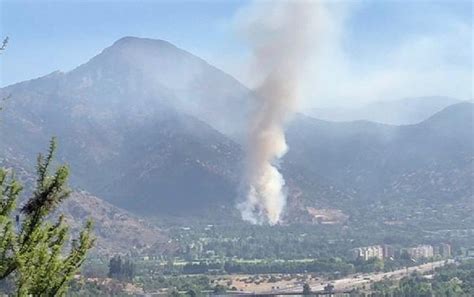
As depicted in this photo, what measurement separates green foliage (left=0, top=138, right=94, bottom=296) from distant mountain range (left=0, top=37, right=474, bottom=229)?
100320 millimetres

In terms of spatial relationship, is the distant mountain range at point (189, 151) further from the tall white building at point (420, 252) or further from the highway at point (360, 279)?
the highway at point (360, 279)

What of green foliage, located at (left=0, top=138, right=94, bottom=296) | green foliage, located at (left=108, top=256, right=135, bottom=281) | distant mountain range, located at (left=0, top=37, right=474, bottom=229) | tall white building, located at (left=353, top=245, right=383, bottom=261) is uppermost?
distant mountain range, located at (left=0, top=37, right=474, bottom=229)

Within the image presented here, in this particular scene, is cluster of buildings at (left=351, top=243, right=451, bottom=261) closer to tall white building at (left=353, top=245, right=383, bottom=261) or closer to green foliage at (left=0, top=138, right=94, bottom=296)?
tall white building at (left=353, top=245, right=383, bottom=261)

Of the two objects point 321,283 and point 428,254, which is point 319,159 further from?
point 321,283

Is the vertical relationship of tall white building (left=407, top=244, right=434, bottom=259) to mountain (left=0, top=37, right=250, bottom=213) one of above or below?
below

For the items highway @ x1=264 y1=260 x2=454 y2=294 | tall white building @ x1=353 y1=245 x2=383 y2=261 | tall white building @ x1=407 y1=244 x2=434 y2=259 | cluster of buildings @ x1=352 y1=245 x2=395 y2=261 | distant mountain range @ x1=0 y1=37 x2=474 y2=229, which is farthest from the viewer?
distant mountain range @ x1=0 y1=37 x2=474 y2=229

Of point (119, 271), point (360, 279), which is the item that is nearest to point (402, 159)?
point (360, 279)

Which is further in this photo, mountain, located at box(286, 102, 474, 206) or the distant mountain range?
mountain, located at box(286, 102, 474, 206)


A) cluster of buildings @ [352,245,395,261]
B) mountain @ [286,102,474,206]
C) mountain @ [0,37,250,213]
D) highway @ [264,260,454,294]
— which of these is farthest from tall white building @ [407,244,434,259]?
mountain @ [0,37,250,213]

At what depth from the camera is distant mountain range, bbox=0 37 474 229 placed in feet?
441

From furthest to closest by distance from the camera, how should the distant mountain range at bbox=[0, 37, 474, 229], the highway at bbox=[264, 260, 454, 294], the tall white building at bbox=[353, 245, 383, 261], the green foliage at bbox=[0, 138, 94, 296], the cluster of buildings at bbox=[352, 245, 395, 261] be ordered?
the distant mountain range at bbox=[0, 37, 474, 229]
the cluster of buildings at bbox=[352, 245, 395, 261]
the tall white building at bbox=[353, 245, 383, 261]
the highway at bbox=[264, 260, 454, 294]
the green foliage at bbox=[0, 138, 94, 296]

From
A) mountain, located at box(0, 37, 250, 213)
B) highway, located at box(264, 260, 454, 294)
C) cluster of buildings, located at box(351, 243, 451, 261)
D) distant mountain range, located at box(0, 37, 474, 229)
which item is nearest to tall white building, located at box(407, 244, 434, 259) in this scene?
cluster of buildings, located at box(351, 243, 451, 261)

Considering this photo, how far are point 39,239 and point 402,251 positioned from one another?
83.0 metres

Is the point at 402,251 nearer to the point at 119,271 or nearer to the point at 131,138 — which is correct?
the point at 119,271
